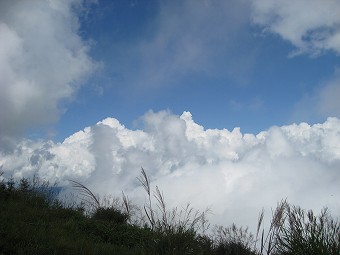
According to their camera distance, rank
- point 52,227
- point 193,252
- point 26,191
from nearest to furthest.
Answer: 1. point 193,252
2. point 52,227
3. point 26,191

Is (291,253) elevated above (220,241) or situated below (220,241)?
below

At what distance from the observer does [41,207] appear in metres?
10.7

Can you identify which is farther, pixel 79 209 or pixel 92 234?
pixel 79 209

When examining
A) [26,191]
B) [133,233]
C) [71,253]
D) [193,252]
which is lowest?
[71,253]

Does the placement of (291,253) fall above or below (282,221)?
below

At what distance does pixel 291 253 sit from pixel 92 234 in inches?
216

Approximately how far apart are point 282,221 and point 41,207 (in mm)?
7284

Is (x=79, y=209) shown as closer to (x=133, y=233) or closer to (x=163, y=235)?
(x=133, y=233)

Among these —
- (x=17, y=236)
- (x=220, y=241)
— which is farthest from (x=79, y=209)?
(x=17, y=236)

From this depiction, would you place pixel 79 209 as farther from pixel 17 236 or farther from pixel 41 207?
pixel 17 236

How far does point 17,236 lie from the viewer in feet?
21.0

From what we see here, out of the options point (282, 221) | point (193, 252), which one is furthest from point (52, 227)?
point (282, 221)

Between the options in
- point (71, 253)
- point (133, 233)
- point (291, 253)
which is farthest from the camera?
point (133, 233)

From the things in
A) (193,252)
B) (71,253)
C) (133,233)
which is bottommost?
(71,253)
